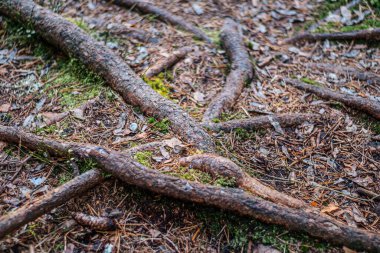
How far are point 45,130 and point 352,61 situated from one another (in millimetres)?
3812

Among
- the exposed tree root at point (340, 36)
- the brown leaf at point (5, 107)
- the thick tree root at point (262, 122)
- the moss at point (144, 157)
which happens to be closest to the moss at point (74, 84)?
the brown leaf at point (5, 107)

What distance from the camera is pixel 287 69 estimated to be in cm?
440

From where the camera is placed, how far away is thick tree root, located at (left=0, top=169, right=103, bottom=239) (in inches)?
97.0

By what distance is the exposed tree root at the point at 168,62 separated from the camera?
159 inches

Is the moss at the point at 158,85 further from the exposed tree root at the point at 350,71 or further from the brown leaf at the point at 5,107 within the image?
the exposed tree root at the point at 350,71

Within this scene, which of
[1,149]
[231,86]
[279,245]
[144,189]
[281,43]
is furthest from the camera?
[281,43]

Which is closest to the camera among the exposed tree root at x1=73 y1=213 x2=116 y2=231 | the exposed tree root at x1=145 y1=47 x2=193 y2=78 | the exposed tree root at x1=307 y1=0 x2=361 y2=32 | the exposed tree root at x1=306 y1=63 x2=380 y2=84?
the exposed tree root at x1=73 y1=213 x2=116 y2=231

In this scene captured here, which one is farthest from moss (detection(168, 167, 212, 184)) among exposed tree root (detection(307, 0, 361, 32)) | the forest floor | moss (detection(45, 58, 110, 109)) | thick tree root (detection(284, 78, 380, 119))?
exposed tree root (detection(307, 0, 361, 32))

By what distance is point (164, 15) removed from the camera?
492 centimetres

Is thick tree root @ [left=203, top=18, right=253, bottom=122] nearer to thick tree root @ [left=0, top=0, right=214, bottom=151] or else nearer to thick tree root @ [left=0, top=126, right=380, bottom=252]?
thick tree root @ [left=0, top=0, right=214, bottom=151]

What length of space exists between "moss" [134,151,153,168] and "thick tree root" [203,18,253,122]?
29.4 inches

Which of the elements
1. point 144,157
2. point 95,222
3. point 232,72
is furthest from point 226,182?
point 232,72

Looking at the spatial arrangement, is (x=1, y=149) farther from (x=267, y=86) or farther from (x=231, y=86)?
(x=267, y=86)

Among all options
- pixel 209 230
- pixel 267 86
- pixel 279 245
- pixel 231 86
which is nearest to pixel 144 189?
pixel 209 230
